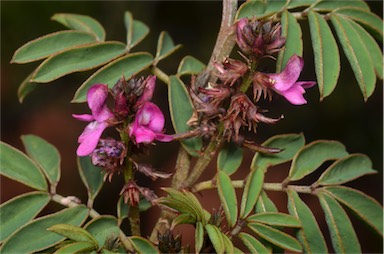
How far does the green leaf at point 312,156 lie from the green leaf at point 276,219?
184 mm

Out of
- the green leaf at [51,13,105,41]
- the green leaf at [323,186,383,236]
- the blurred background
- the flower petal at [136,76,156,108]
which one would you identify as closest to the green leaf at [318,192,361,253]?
the green leaf at [323,186,383,236]

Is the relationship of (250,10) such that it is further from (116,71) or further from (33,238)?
(33,238)

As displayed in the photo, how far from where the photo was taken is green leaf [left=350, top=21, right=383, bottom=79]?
154 centimetres

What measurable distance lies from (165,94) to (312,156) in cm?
246

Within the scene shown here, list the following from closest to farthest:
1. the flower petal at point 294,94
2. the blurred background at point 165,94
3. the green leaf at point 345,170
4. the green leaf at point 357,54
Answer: the flower petal at point 294,94
the green leaf at point 357,54
the green leaf at point 345,170
the blurred background at point 165,94

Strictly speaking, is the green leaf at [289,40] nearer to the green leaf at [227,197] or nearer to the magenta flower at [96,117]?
the green leaf at [227,197]

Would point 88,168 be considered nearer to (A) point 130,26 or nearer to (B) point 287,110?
(A) point 130,26

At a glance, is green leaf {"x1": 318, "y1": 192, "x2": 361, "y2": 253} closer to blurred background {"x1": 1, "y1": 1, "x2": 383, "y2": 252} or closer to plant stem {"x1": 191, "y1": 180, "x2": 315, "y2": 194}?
plant stem {"x1": 191, "y1": 180, "x2": 315, "y2": 194}

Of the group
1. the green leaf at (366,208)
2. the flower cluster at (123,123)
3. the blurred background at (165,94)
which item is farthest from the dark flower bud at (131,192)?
the blurred background at (165,94)

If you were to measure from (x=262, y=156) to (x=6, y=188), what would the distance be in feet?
8.83

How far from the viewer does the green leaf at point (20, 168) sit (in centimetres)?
155

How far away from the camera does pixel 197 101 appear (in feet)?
4.70

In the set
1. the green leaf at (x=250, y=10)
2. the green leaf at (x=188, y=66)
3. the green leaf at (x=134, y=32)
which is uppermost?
the green leaf at (x=250, y=10)

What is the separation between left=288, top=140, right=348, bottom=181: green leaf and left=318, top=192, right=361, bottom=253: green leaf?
84 millimetres
